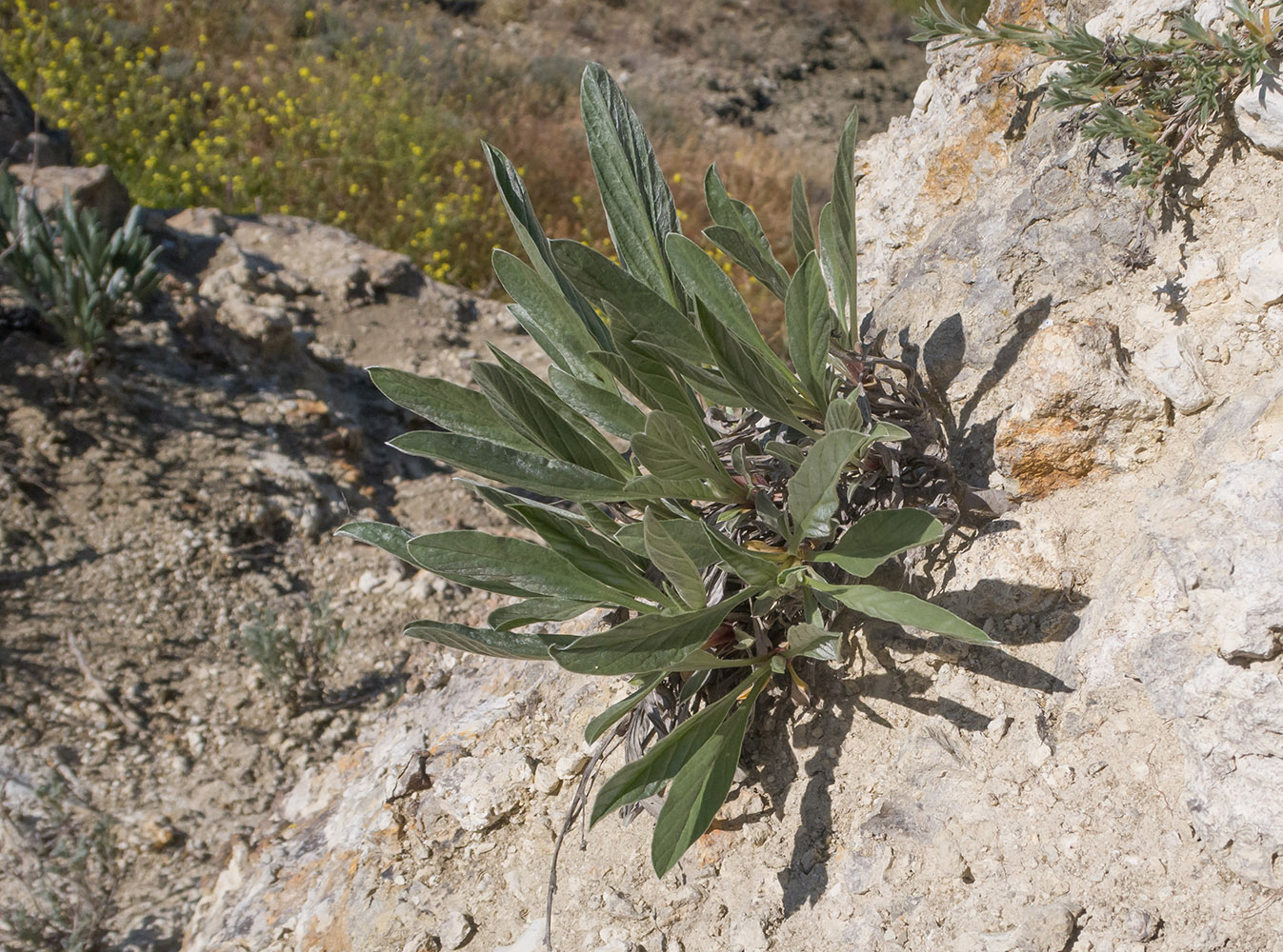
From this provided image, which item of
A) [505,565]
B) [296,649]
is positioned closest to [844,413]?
[505,565]

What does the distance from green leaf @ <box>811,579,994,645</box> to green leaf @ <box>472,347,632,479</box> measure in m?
0.44

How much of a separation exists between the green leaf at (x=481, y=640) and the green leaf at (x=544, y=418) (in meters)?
0.32

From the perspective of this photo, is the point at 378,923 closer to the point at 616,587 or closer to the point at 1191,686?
the point at 616,587

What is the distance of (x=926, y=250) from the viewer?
2.11m

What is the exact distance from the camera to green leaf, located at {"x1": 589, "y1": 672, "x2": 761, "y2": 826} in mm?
1379

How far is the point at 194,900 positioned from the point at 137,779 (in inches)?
21.1

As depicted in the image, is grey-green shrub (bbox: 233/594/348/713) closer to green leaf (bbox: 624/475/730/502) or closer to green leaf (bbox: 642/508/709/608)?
green leaf (bbox: 624/475/730/502)

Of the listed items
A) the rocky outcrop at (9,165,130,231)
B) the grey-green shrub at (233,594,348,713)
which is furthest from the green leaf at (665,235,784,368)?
the rocky outcrop at (9,165,130,231)

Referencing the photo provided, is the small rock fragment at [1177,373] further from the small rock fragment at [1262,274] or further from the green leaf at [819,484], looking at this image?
the green leaf at [819,484]

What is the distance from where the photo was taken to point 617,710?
1.57 meters

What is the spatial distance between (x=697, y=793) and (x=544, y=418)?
0.65 m

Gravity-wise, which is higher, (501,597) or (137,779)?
(501,597)

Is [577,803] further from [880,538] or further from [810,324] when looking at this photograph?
[810,324]

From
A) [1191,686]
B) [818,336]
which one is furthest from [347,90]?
[1191,686]
